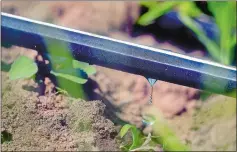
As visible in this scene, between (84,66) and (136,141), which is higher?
(84,66)

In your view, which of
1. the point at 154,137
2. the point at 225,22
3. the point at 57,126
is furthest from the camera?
the point at 225,22

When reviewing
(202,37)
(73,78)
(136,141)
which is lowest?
(136,141)

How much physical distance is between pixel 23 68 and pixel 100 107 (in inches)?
9.7

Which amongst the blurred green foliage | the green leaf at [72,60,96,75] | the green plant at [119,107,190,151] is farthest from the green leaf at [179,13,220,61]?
the green leaf at [72,60,96,75]

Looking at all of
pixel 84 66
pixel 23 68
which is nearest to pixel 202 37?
pixel 84 66

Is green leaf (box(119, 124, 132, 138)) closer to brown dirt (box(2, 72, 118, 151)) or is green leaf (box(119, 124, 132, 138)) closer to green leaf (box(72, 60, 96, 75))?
brown dirt (box(2, 72, 118, 151))

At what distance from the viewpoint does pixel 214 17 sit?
133 centimetres

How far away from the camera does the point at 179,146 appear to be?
94 centimetres

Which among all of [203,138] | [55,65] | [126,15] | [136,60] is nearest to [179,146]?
[203,138]

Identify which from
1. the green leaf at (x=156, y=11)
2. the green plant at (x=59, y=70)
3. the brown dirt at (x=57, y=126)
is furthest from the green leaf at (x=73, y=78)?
the green leaf at (x=156, y=11)

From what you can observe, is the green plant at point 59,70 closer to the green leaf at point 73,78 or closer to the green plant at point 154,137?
the green leaf at point 73,78

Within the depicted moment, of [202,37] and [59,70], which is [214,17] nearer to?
[202,37]

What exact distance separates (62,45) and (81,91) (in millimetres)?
116

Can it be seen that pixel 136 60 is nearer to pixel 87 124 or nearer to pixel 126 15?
pixel 87 124
